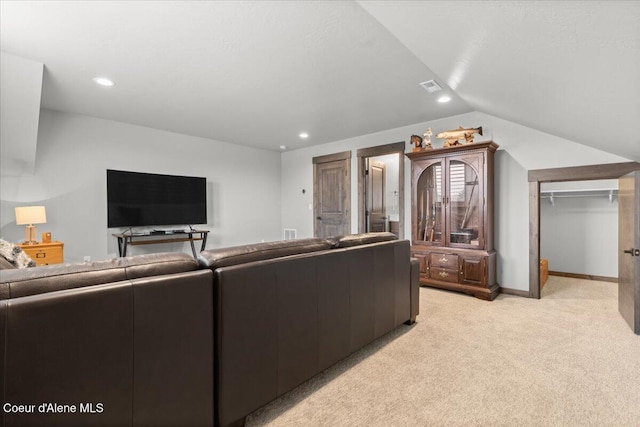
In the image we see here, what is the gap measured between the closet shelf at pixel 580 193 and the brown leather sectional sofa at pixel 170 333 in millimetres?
4217

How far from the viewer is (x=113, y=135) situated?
4.64 metres

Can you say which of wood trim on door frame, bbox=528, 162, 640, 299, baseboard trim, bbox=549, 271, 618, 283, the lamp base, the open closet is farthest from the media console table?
baseboard trim, bbox=549, 271, 618, 283

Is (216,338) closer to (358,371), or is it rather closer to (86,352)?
(86,352)

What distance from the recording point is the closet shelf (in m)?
4.20

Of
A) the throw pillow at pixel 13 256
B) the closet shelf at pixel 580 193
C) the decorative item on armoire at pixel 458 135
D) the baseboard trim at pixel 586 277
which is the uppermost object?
the decorative item on armoire at pixel 458 135

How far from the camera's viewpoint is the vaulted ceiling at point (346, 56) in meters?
1.50

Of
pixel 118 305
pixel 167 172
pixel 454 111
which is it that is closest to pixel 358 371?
pixel 118 305

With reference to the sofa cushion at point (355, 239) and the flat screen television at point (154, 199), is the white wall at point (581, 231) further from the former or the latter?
the flat screen television at point (154, 199)

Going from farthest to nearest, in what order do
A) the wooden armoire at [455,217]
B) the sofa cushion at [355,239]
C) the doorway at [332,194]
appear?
the doorway at [332,194]
the wooden armoire at [455,217]
the sofa cushion at [355,239]

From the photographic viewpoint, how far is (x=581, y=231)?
4562 millimetres

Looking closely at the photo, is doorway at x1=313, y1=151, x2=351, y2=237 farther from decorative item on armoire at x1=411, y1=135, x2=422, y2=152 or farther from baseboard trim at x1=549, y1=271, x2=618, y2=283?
baseboard trim at x1=549, y1=271, x2=618, y2=283

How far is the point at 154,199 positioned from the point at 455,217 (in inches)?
183

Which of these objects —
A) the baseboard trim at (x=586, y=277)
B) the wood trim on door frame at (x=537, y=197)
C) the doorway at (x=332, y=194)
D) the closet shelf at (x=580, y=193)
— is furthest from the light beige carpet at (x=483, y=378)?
the doorway at (x=332, y=194)

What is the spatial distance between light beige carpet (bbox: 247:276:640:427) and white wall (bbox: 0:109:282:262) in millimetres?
4241
